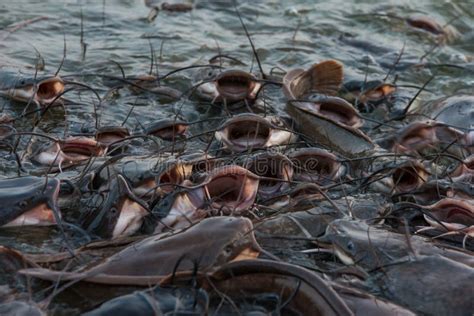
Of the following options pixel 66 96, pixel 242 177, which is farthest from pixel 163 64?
pixel 242 177

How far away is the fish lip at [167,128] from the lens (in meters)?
4.28

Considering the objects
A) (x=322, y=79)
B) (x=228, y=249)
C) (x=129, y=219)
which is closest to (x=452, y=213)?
(x=228, y=249)

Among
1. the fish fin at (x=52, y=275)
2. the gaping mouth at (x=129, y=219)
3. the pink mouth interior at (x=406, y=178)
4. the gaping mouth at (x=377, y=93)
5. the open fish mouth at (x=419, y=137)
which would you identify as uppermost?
the fish fin at (x=52, y=275)

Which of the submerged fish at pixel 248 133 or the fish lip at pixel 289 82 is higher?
the submerged fish at pixel 248 133

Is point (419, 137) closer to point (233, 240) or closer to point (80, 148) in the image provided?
point (80, 148)

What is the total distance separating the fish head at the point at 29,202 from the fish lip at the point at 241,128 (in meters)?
1.02

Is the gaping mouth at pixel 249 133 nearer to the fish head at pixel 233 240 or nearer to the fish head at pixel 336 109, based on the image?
the fish head at pixel 336 109

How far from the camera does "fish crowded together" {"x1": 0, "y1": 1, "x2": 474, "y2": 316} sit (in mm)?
2543

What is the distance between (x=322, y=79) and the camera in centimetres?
512

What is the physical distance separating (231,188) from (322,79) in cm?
199

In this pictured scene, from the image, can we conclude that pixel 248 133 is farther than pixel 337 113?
No

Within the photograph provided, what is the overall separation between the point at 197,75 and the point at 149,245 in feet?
9.31

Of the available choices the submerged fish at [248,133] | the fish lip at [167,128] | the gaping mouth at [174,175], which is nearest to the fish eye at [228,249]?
the gaping mouth at [174,175]

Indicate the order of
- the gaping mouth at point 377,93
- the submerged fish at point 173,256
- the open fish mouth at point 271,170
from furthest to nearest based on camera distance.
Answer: the gaping mouth at point 377,93 < the open fish mouth at point 271,170 < the submerged fish at point 173,256
